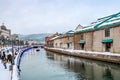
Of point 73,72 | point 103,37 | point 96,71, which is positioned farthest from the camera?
point 103,37

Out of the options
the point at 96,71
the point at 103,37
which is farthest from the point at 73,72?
the point at 103,37

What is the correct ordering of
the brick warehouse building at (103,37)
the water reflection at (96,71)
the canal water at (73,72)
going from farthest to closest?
the brick warehouse building at (103,37) < the canal water at (73,72) < the water reflection at (96,71)

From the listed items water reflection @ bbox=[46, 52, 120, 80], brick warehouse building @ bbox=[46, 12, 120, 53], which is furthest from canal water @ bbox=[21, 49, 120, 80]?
brick warehouse building @ bbox=[46, 12, 120, 53]

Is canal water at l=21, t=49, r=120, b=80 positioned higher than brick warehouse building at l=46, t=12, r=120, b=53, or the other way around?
brick warehouse building at l=46, t=12, r=120, b=53

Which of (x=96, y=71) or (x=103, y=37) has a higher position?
(x=103, y=37)

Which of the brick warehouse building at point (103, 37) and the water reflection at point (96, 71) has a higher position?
the brick warehouse building at point (103, 37)

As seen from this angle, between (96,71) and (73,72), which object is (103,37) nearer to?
(96,71)

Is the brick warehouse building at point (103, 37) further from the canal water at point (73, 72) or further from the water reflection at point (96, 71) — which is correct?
the water reflection at point (96, 71)

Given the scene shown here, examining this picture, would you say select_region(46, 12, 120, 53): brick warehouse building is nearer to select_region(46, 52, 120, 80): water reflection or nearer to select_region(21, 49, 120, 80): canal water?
select_region(21, 49, 120, 80): canal water

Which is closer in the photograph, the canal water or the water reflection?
the water reflection

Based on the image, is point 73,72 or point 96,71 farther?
point 96,71

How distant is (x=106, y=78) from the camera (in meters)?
20.3

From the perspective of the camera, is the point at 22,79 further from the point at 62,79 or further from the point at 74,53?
the point at 74,53

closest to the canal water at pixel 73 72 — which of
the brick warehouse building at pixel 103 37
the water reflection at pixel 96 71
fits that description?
the water reflection at pixel 96 71
